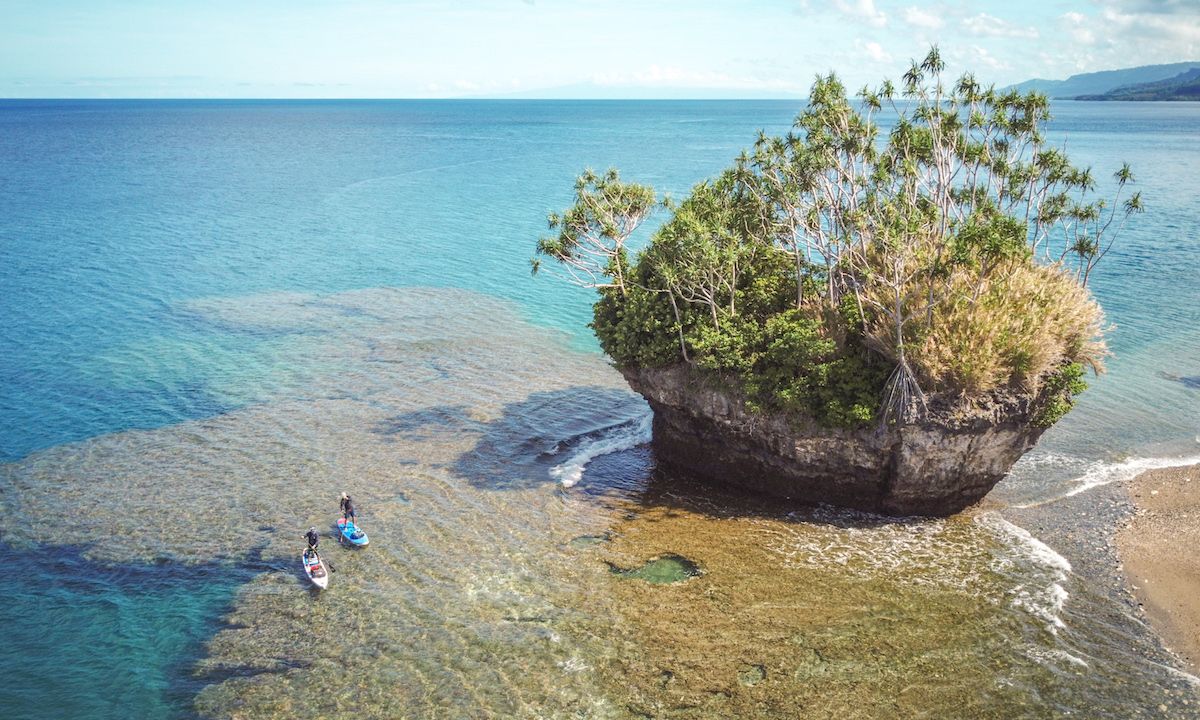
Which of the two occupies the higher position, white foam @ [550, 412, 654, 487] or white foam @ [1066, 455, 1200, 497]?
white foam @ [1066, 455, 1200, 497]

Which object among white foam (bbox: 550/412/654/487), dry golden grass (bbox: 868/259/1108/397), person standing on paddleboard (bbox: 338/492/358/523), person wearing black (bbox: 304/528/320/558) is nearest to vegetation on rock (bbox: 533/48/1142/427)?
dry golden grass (bbox: 868/259/1108/397)

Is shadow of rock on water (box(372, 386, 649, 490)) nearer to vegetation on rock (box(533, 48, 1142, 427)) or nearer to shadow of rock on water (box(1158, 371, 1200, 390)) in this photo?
vegetation on rock (box(533, 48, 1142, 427))

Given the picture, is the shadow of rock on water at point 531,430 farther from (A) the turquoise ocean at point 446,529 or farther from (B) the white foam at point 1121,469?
(B) the white foam at point 1121,469

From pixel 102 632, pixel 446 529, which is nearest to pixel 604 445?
pixel 446 529

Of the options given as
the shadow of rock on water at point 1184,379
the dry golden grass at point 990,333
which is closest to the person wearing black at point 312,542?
the dry golden grass at point 990,333

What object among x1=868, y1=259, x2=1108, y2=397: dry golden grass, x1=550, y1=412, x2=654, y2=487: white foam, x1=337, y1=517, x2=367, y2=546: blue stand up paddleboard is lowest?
x1=550, y1=412, x2=654, y2=487: white foam
